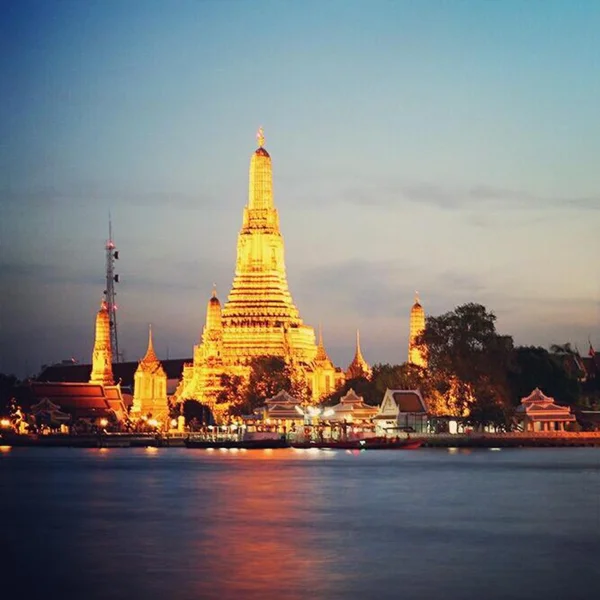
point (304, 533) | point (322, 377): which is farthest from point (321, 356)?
point (304, 533)

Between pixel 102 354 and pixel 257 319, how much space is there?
832 inches

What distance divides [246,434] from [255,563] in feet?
246

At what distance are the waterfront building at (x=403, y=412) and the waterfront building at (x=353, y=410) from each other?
2671 millimetres

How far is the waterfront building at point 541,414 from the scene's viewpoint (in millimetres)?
99500

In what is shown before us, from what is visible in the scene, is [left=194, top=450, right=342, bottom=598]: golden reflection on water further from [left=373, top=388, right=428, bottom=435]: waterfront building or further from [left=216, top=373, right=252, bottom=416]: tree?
[left=216, top=373, right=252, bottom=416]: tree

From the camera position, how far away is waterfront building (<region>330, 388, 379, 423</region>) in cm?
10469

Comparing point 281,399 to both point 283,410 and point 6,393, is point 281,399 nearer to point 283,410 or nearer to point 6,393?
point 283,410

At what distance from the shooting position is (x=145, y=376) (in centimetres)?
12812

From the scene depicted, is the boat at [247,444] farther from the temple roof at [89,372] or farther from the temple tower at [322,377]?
the temple roof at [89,372]

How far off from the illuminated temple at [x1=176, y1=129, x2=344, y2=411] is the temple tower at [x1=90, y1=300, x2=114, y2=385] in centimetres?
1251

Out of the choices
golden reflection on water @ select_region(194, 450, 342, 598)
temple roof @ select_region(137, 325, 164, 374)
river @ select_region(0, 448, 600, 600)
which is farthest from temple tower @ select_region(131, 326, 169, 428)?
golden reflection on water @ select_region(194, 450, 342, 598)

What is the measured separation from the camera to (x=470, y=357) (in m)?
96.2

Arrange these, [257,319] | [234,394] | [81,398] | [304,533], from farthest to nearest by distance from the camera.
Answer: [81,398] → [257,319] → [234,394] → [304,533]

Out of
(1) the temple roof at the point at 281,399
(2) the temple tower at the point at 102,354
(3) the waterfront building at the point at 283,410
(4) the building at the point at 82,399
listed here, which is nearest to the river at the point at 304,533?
(3) the waterfront building at the point at 283,410
